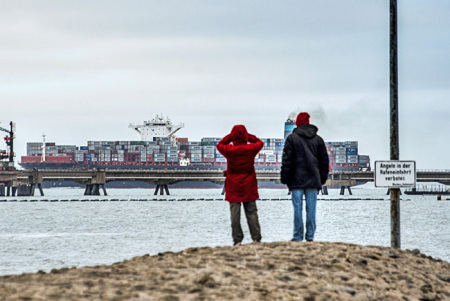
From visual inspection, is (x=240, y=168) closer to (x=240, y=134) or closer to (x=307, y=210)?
(x=240, y=134)

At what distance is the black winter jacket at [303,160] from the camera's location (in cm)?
1124

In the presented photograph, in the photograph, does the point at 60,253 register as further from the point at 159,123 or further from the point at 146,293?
the point at 159,123

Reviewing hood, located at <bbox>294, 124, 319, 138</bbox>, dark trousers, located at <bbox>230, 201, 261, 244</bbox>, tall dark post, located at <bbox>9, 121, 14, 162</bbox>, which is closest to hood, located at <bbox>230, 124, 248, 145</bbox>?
hood, located at <bbox>294, 124, 319, 138</bbox>

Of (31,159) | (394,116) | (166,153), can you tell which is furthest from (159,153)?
(394,116)

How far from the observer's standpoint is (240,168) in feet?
37.3

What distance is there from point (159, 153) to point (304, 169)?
175 m

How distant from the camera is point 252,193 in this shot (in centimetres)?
1135

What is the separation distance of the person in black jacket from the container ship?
168m

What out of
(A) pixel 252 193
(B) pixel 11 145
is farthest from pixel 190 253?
(B) pixel 11 145

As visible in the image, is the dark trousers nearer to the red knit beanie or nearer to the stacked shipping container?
the red knit beanie

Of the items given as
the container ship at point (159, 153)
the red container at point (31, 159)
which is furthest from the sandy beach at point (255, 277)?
the red container at point (31, 159)

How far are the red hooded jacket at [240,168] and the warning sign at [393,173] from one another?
1734mm

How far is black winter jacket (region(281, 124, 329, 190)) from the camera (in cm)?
1124

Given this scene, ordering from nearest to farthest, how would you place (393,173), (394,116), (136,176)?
1. (393,173)
2. (394,116)
3. (136,176)
